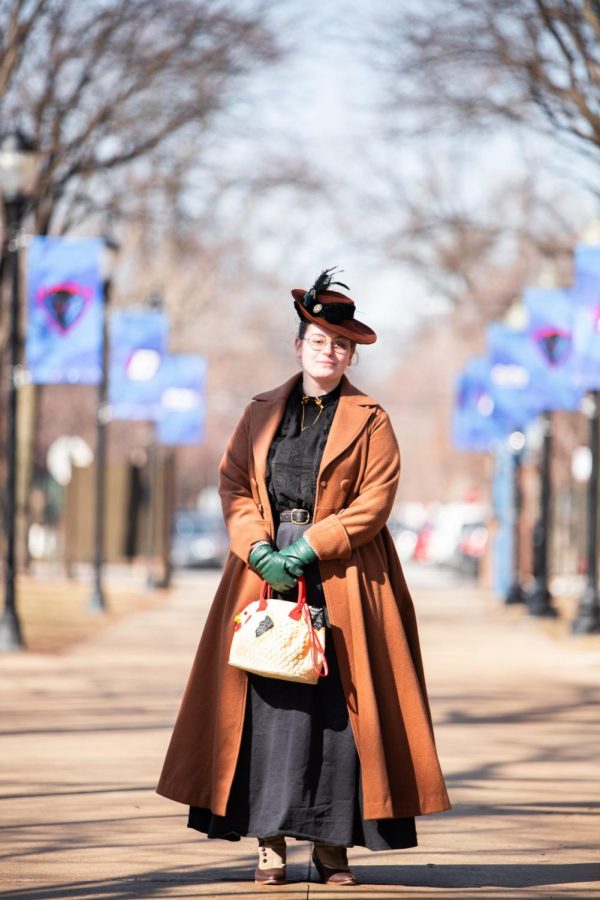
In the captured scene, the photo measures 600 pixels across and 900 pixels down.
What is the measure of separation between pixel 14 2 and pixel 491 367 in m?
8.03

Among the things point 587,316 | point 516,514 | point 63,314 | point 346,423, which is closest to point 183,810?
point 346,423

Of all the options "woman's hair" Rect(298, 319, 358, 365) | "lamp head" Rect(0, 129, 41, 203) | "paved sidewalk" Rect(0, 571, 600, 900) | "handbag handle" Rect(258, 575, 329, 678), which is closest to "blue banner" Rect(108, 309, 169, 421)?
"lamp head" Rect(0, 129, 41, 203)

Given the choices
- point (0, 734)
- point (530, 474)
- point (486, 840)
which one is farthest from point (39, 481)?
point (486, 840)

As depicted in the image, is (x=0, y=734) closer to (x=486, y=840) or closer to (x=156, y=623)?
(x=486, y=840)

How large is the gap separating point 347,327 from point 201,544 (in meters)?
39.7

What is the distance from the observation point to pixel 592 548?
19656 millimetres

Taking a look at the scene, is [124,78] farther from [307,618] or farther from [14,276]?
[307,618]

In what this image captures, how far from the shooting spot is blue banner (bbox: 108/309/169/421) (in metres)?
25.0

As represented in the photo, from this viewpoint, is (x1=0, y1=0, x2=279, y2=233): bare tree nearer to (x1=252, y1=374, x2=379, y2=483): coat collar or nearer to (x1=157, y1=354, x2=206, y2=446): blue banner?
(x1=157, y1=354, x2=206, y2=446): blue banner

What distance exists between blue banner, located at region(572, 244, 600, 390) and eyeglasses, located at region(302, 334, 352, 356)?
37.0 feet

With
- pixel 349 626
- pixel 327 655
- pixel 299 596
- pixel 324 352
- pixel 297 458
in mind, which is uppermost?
pixel 324 352

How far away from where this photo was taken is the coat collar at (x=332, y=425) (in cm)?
625

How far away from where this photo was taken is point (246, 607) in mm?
6129

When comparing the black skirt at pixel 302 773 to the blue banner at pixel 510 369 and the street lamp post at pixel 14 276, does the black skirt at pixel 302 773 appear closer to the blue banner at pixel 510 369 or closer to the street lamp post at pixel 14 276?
the street lamp post at pixel 14 276
